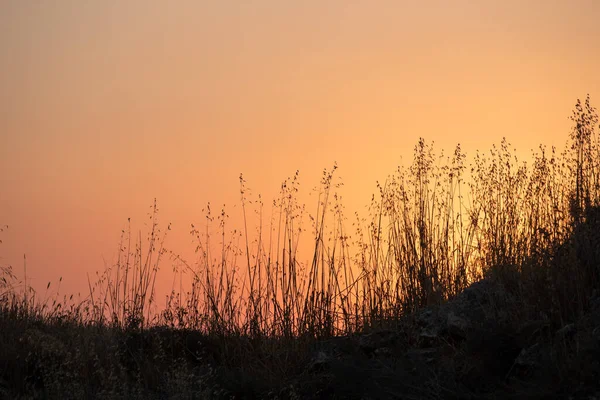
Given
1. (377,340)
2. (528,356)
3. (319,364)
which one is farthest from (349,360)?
(528,356)

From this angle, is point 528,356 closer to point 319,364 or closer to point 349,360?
point 349,360

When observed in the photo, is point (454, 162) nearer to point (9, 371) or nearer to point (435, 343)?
point (435, 343)

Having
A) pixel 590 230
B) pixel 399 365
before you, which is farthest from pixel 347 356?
pixel 590 230

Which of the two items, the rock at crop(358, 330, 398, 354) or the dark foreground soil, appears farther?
the rock at crop(358, 330, 398, 354)

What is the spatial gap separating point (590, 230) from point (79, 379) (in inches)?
144

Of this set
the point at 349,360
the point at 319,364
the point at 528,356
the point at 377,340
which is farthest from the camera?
the point at 377,340

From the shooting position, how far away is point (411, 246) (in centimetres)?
560

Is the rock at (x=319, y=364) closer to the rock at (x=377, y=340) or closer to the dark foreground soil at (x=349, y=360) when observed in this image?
the dark foreground soil at (x=349, y=360)

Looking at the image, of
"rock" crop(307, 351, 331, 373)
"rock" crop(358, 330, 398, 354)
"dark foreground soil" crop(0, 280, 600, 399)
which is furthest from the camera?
"rock" crop(358, 330, 398, 354)

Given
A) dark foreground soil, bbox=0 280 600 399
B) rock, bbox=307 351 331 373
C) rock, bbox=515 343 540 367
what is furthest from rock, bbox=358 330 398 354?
rock, bbox=515 343 540 367

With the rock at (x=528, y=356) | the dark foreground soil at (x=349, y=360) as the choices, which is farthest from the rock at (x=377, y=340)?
the rock at (x=528, y=356)

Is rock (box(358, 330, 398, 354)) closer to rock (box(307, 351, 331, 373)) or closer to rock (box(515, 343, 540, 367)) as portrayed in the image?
rock (box(307, 351, 331, 373))

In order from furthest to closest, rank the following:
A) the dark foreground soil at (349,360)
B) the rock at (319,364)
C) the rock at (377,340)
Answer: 1. the rock at (377,340)
2. the rock at (319,364)
3. the dark foreground soil at (349,360)

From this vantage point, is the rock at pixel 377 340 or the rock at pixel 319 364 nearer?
the rock at pixel 319 364
